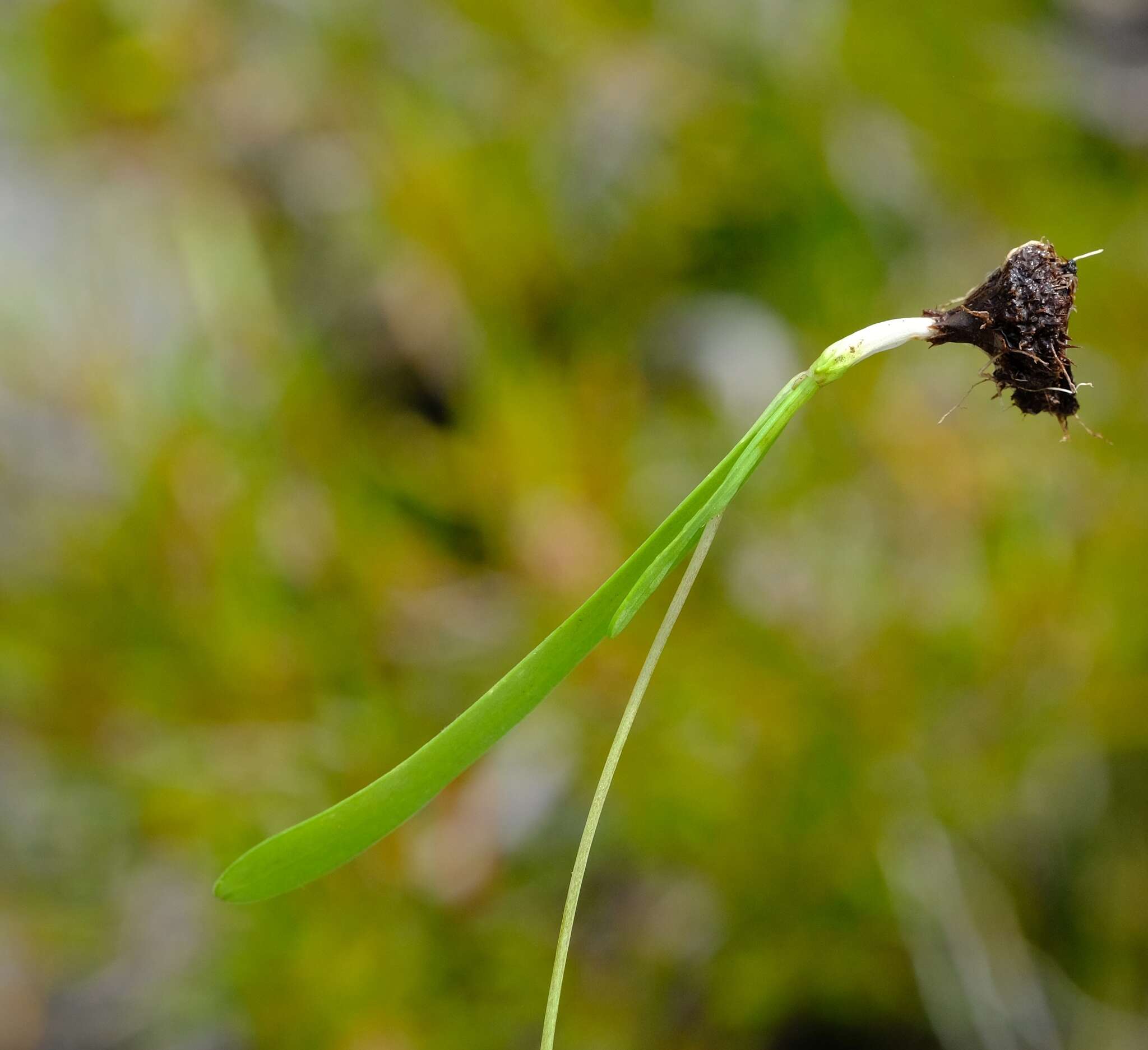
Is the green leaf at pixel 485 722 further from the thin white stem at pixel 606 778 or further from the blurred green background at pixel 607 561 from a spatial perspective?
the blurred green background at pixel 607 561

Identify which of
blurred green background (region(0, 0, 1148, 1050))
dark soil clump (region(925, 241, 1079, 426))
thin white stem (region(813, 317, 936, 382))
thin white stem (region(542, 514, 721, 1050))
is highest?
blurred green background (region(0, 0, 1148, 1050))

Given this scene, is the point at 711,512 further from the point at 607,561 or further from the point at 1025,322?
the point at 607,561

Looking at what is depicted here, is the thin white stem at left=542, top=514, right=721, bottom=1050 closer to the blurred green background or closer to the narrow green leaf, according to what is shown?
the narrow green leaf

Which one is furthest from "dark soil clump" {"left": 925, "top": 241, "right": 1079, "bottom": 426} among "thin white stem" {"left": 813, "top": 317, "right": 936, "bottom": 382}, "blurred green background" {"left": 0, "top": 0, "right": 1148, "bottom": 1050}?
"blurred green background" {"left": 0, "top": 0, "right": 1148, "bottom": 1050}

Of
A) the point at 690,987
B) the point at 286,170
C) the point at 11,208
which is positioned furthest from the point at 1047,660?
the point at 11,208

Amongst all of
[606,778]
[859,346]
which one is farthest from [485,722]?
[859,346]

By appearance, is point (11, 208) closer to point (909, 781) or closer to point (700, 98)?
point (700, 98)
